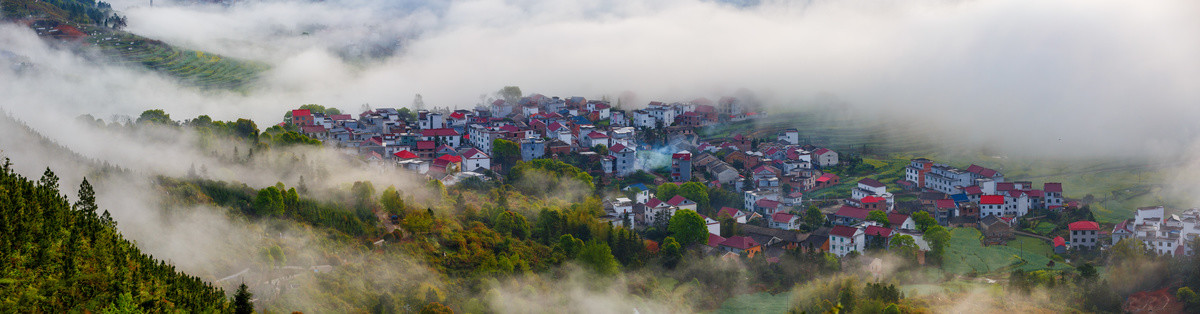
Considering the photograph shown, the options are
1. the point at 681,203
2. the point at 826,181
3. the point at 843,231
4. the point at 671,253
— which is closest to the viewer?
the point at 671,253

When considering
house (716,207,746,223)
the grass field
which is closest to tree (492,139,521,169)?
house (716,207,746,223)

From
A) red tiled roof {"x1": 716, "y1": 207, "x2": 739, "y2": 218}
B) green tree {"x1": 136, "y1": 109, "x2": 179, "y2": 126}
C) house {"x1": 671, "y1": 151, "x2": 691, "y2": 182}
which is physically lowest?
red tiled roof {"x1": 716, "y1": 207, "x2": 739, "y2": 218}

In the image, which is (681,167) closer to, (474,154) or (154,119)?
(474,154)

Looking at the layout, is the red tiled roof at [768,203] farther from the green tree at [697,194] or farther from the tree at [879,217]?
the tree at [879,217]

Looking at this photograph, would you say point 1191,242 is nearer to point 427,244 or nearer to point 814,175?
point 814,175

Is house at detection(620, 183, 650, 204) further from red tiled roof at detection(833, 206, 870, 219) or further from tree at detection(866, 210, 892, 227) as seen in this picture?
tree at detection(866, 210, 892, 227)

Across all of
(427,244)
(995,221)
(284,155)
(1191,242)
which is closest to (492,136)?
(284,155)

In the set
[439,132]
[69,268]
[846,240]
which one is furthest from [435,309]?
[439,132]
